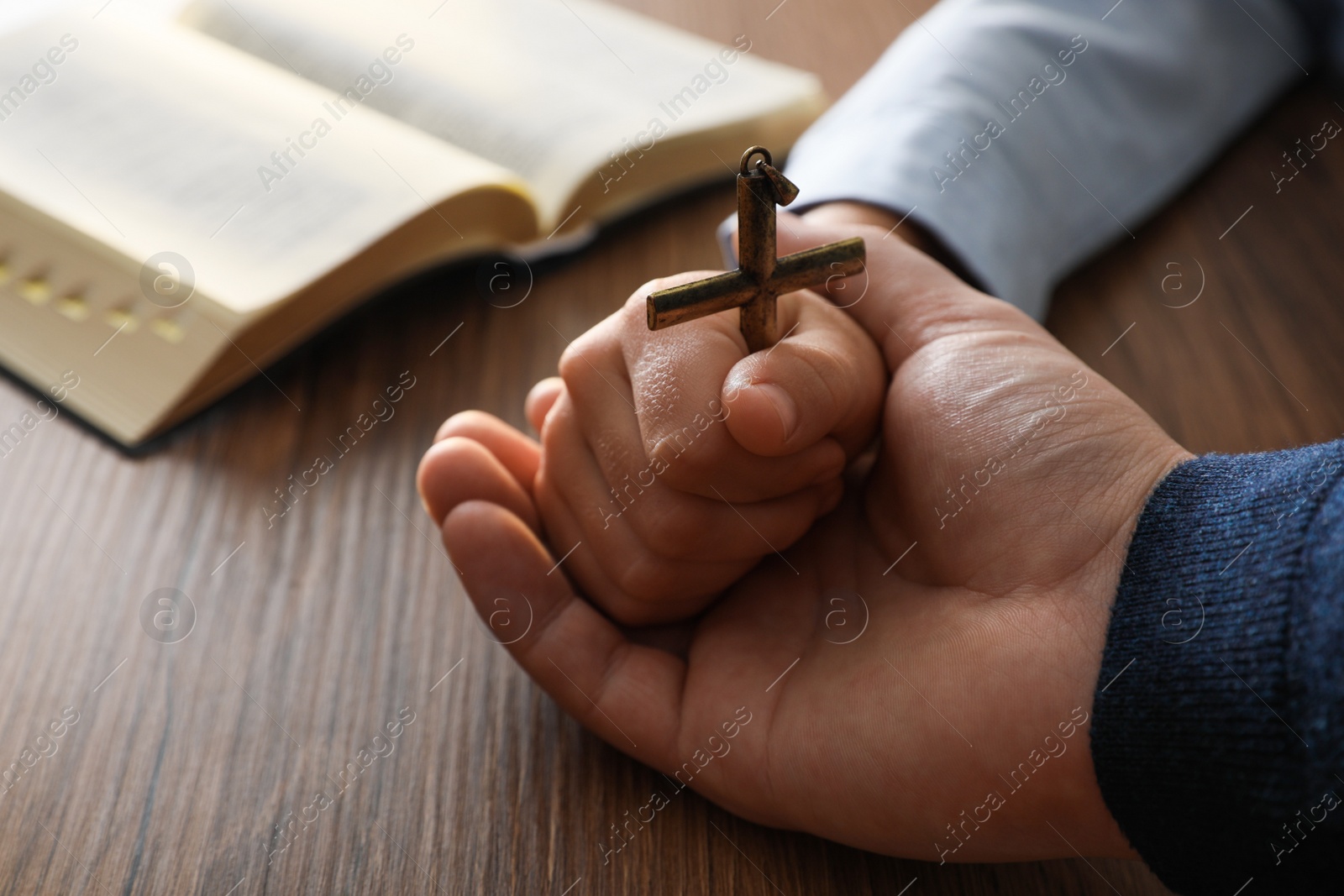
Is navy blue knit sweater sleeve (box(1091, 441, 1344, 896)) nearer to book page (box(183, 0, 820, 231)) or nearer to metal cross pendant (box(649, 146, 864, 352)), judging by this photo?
metal cross pendant (box(649, 146, 864, 352))

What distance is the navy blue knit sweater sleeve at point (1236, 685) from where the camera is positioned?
9.5 inches

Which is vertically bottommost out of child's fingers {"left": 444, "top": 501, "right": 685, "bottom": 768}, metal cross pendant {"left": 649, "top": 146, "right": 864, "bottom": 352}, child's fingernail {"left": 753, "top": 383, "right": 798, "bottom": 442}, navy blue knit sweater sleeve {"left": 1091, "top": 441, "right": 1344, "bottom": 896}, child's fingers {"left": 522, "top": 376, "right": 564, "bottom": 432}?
navy blue knit sweater sleeve {"left": 1091, "top": 441, "right": 1344, "bottom": 896}

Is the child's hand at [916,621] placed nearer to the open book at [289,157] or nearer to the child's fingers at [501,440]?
the child's fingers at [501,440]

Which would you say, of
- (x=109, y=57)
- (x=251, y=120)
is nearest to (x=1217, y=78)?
(x=251, y=120)

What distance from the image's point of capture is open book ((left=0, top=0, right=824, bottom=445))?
501 mm

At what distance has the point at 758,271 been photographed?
32 centimetres

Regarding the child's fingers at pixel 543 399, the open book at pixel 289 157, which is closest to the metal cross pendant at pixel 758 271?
the child's fingers at pixel 543 399

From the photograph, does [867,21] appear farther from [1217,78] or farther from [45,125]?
[45,125]

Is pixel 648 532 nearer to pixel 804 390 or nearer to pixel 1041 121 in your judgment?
pixel 804 390

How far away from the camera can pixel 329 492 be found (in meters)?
0.47

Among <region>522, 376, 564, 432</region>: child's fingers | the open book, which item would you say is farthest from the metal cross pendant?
the open book

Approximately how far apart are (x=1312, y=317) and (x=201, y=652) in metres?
0.58

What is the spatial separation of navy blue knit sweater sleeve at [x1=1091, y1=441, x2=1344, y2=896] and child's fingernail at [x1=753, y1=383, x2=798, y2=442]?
122mm

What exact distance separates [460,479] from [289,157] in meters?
0.29
